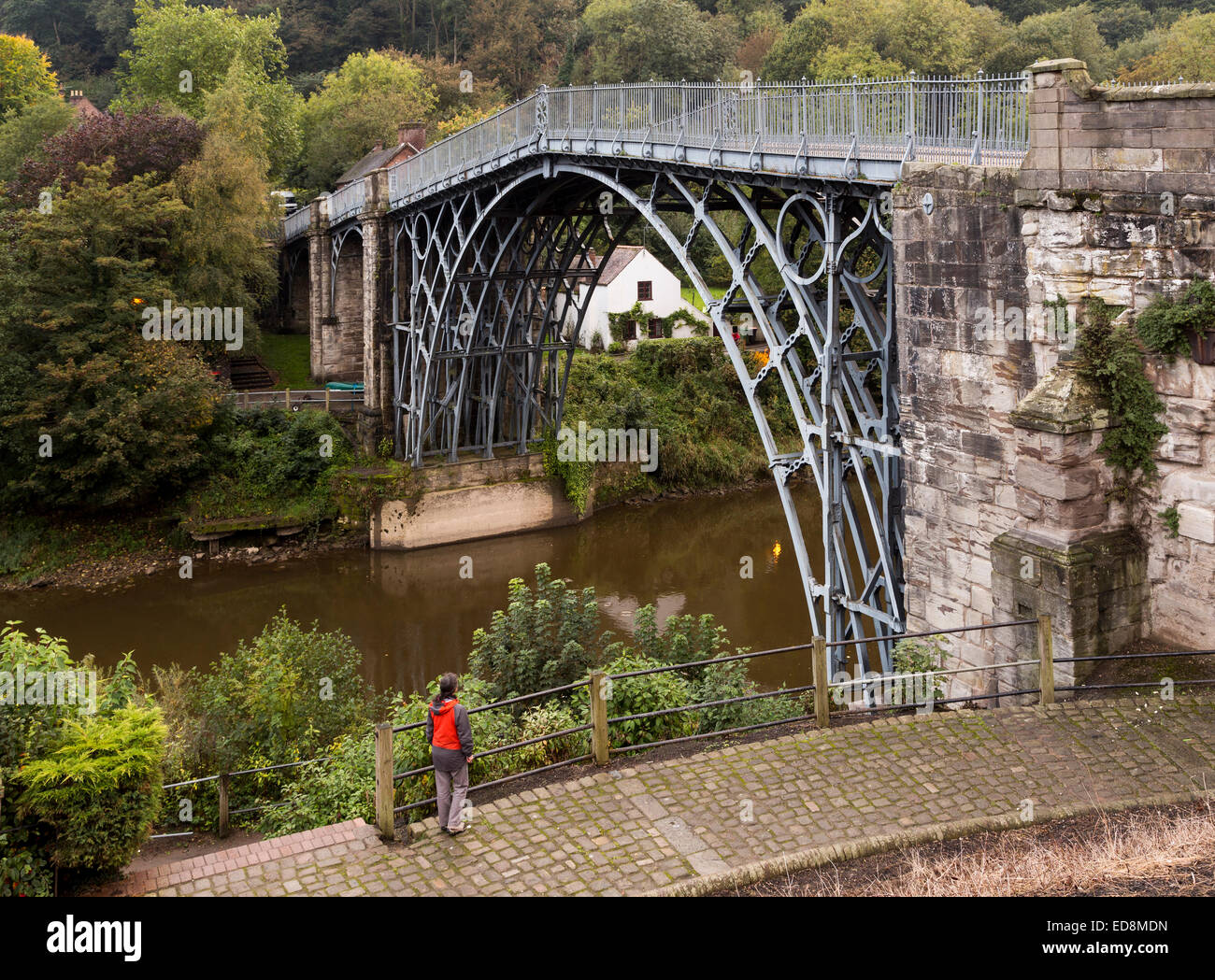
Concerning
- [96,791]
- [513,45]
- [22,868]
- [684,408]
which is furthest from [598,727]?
[513,45]

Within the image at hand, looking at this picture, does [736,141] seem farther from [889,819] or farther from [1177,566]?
[889,819]

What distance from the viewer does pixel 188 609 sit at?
27609 mm

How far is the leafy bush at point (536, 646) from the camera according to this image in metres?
13.9

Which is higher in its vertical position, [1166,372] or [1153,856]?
[1166,372]

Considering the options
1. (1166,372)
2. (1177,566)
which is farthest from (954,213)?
(1177,566)

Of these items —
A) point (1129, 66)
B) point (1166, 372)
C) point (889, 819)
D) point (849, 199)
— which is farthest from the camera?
point (1129, 66)

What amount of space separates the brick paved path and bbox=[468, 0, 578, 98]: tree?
58409 mm

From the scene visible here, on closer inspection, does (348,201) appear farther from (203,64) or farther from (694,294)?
(203,64)

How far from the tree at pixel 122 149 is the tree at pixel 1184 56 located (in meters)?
29.2

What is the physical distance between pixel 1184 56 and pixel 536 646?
39991mm

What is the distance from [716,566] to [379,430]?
1004cm

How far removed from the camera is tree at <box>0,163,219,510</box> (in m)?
28.4

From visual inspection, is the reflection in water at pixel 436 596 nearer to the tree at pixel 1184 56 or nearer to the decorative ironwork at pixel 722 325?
the decorative ironwork at pixel 722 325

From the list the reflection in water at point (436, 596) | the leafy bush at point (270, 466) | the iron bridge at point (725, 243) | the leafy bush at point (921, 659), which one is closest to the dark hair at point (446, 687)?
the leafy bush at point (921, 659)
